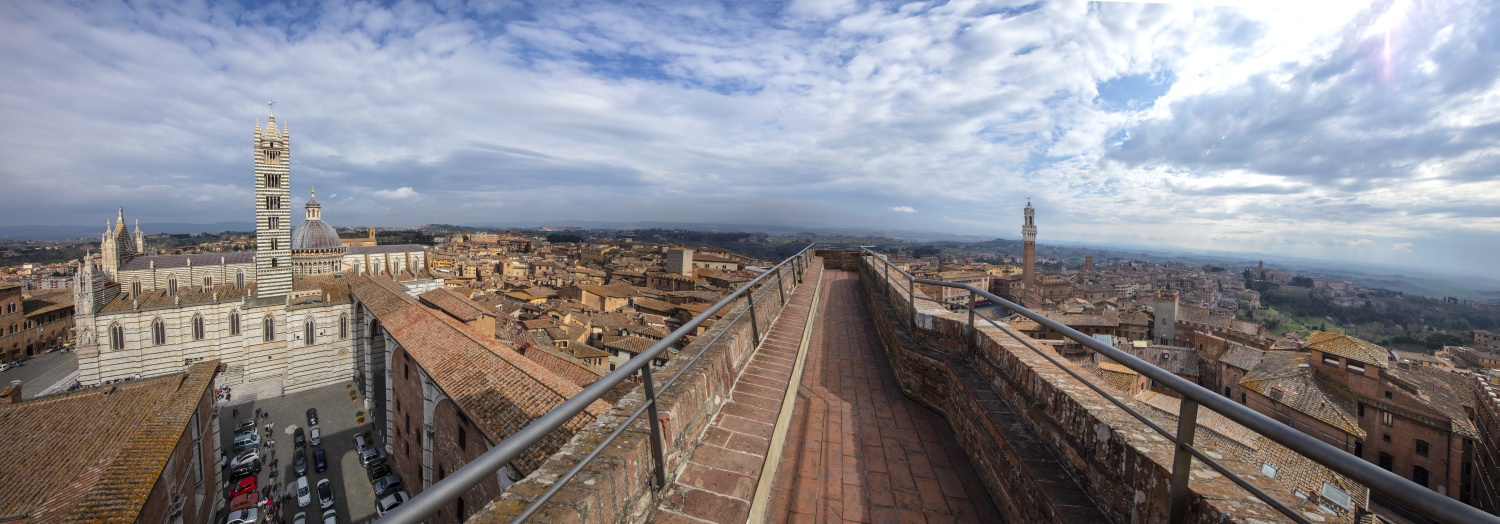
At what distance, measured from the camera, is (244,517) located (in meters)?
16.6

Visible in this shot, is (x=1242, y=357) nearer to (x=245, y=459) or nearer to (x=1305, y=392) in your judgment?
(x=1305, y=392)

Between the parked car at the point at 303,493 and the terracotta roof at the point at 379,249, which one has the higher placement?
the terracotta roof at the point at 379,249

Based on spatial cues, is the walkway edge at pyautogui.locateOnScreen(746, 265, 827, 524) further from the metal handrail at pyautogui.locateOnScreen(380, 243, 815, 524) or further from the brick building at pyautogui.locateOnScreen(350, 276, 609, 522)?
the brick building at pyautogui.locateOnScreen(350, 276, 609, 522)

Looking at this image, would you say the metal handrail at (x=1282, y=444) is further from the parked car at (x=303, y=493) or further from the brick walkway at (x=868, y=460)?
the parked car at (x=303, y=493)

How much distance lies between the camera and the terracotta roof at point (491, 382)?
8.81 metres

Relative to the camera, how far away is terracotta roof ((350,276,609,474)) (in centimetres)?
881

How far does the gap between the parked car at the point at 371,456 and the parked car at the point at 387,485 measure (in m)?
1.62

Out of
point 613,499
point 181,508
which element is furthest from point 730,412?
point 181,508

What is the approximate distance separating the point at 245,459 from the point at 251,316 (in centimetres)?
1655

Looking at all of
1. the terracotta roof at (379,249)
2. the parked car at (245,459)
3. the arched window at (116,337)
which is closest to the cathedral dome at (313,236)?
the arched window at (116,337)

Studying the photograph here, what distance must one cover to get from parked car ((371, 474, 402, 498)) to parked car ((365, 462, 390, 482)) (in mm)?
303

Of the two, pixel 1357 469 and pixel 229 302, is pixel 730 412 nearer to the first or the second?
pixel 1357 469

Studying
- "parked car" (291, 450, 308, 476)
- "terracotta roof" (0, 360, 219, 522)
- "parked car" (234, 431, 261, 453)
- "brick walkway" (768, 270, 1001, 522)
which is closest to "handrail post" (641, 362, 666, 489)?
"brick walkway" (768, 270, 1001, 522)

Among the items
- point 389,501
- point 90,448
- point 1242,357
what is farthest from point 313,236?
point 1242,357
